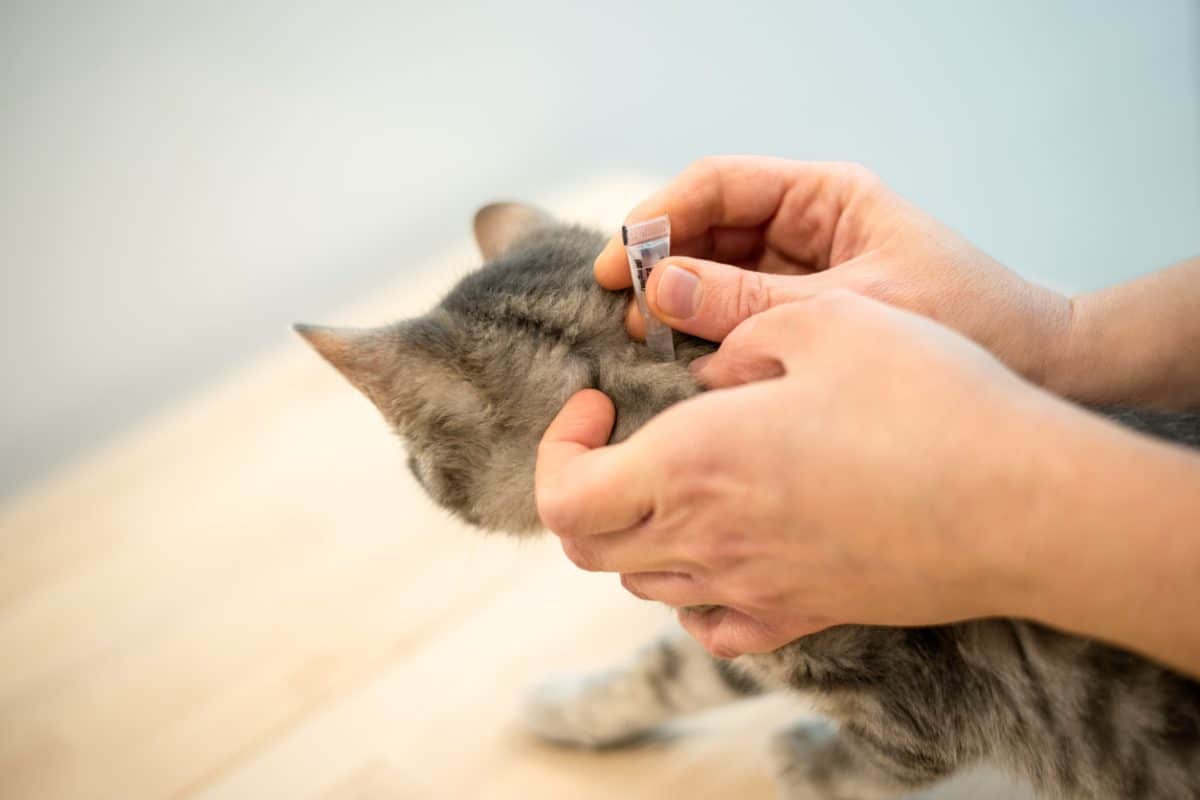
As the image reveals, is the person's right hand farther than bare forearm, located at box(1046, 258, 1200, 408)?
No

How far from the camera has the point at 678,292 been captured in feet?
2.62

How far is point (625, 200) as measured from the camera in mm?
2004

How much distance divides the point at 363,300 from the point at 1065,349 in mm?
1540

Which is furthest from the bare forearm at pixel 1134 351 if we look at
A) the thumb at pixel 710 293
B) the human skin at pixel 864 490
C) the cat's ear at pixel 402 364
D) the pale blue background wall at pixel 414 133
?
the pale blue background wall at pixel 414 133

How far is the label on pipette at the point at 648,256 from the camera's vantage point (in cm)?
81

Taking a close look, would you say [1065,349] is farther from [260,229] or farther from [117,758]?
[260,229]

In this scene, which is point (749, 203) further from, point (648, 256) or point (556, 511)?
point (556, 511)

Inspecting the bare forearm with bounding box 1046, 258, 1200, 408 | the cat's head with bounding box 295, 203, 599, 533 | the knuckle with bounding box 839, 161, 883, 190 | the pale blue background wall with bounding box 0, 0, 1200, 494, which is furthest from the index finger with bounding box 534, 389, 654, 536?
the pale blue background wall with bounding box 0, 0, 1200, 494

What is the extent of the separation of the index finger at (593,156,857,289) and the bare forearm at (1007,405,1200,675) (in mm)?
460

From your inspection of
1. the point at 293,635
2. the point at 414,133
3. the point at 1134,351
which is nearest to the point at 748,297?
the point at 1134,351

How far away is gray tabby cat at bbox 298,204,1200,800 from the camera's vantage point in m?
0.77

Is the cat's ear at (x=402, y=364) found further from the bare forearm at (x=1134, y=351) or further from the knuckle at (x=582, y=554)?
the bare forearm at (x=1134, y=351)

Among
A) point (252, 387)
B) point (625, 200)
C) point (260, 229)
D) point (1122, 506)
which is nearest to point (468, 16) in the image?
point (625, 200)

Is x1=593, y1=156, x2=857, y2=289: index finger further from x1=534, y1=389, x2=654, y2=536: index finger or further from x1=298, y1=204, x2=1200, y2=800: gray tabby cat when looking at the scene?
x1=534, y1=389, x2=654, y2=536: index finger
